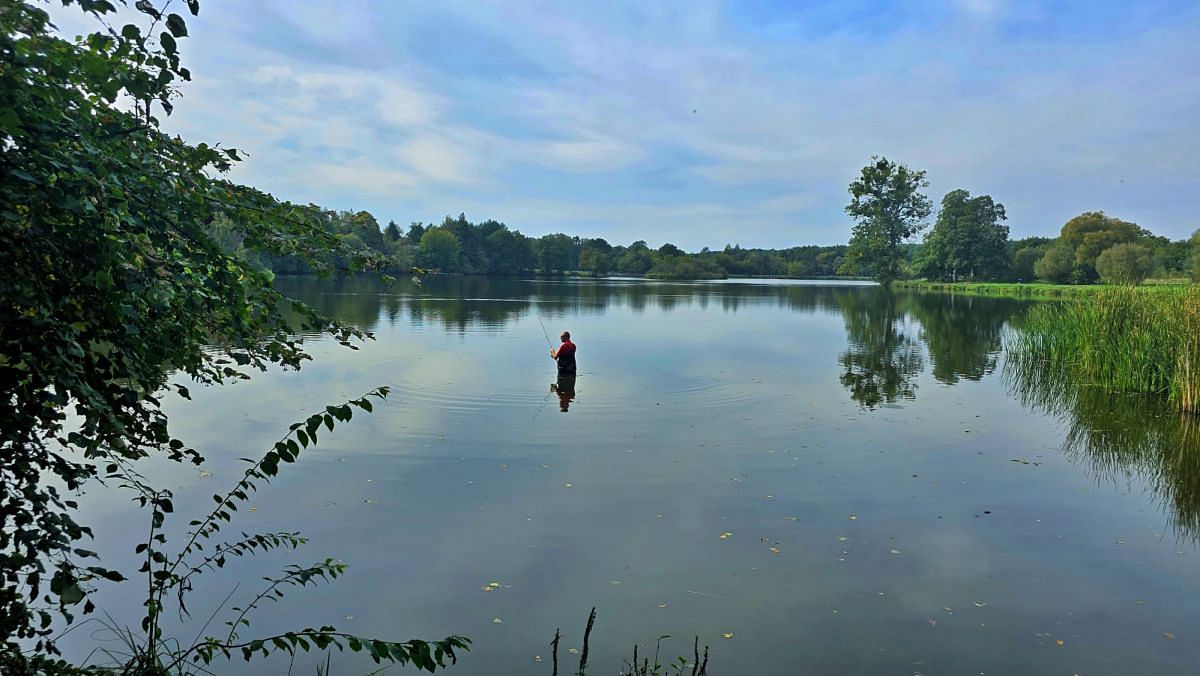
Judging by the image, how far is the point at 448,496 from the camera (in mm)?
9602

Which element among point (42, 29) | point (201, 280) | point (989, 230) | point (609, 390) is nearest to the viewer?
point (42, 29)

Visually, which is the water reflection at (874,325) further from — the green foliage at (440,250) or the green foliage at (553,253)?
the green foliage at (553,253)

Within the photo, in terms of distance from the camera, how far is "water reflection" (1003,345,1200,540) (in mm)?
10578

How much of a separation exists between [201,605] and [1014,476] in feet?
36.4

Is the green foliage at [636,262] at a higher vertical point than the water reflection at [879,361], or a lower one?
higher

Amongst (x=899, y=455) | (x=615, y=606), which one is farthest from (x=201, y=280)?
(x=899, y=455)

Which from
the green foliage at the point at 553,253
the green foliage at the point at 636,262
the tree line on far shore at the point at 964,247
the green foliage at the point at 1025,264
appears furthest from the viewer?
the green foliage at the point at 636,262

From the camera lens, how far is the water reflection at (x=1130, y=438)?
1058 cm

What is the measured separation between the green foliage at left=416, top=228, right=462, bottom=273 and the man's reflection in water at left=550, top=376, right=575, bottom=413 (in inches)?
4453

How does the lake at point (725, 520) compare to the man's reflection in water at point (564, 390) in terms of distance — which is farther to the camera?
the man's reflection in water at point (564, 390)

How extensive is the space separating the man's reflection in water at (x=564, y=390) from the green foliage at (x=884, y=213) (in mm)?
84349

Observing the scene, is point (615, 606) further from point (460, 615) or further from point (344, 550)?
point (344, 550)

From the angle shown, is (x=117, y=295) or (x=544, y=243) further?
(x=544, y=243)

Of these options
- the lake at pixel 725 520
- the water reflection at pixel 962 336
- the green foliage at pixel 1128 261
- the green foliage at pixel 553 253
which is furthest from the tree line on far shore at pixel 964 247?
the lake at pixel 725 520
